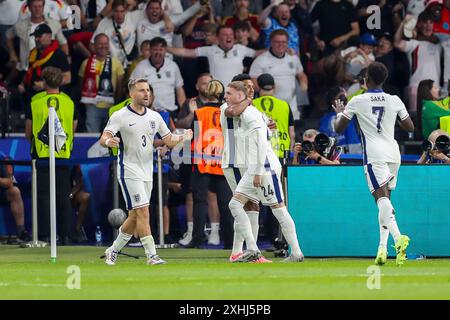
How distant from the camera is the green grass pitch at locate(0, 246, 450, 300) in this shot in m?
12.6

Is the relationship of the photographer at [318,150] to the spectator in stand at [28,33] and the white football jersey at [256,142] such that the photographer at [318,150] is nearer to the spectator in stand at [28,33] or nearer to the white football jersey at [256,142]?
the white football jersey at [256,142]

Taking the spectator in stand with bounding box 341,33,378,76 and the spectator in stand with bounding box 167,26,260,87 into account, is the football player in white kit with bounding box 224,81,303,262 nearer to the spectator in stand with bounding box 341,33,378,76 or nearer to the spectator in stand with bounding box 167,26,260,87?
the spectator in stand with bounding box 167,26,260,87

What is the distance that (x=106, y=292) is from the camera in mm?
13000

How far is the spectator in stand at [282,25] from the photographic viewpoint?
24.0m

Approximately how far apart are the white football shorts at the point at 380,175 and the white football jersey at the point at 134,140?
2.60 meters

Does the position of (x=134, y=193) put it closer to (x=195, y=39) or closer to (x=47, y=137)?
(x=47, y=137)

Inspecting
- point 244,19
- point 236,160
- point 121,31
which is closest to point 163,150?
point 236,160

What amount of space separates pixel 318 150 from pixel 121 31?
19.0 feet

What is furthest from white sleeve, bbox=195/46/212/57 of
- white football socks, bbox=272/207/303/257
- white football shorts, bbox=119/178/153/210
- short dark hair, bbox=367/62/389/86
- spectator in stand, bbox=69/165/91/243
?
short dark hair, bbox=367/62/389/86

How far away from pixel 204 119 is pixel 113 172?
2.52 metres

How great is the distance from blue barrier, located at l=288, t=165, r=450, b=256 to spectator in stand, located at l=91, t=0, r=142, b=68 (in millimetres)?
6342

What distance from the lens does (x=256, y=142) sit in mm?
17109

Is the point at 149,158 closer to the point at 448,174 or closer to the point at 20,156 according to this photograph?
the point at 448,174

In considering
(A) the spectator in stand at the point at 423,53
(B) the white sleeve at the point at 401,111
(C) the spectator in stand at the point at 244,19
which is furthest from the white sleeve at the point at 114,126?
(A) the spectator in stand at the point at 423,53
